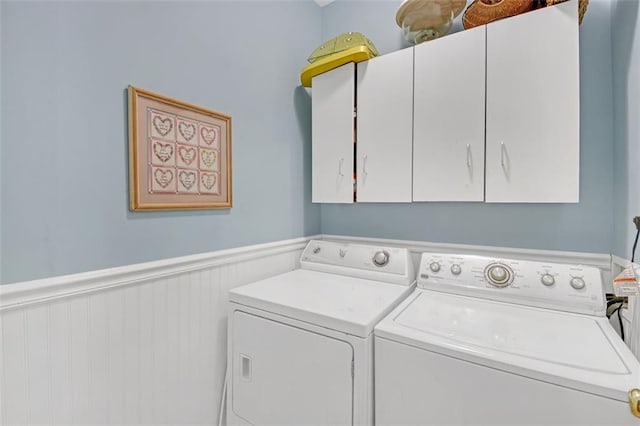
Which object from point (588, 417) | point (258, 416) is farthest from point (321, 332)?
point (588, 417)

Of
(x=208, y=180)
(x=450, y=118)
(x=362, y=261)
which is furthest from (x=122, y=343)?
(x=450, y=118)

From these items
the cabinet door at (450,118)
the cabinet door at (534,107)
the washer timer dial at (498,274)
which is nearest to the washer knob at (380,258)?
the cabinet door at (450,118)

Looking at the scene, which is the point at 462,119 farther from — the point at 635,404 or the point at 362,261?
the point at 635,404

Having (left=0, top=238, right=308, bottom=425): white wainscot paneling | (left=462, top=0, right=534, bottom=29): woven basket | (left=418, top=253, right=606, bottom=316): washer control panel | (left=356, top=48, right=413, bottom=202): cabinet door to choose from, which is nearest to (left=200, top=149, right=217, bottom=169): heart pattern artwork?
(left=0, top=238, right=308, bottom=425): white wainscot paneling

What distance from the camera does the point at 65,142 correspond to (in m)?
0.98

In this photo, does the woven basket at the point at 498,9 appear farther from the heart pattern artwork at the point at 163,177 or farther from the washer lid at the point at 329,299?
the heart pattern artwork at the point at 163,177

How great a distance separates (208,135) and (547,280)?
1658mm

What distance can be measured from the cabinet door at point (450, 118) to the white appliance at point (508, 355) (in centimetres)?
42

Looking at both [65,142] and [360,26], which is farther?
[360,26]

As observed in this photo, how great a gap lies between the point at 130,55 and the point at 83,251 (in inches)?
30.2

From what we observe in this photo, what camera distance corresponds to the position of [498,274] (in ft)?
4.33

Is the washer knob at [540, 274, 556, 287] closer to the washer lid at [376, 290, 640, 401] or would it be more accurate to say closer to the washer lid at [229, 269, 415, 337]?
the washer lid at [376, 290, 640, 401]

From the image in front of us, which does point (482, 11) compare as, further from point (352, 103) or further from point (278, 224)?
point (278, 224)

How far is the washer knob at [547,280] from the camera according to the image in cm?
122
